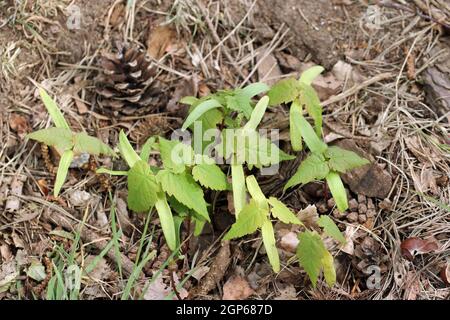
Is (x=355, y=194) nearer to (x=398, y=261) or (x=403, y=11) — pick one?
(x=398, y=261)

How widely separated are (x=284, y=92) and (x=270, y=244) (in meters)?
0.57

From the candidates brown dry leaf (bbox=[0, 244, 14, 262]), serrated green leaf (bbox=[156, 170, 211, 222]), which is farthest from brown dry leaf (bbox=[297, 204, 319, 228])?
brown dry leaf (bbox=[0, 244, 14, 262])

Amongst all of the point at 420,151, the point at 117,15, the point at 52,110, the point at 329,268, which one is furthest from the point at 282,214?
the point at 117,15

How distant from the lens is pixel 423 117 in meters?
2.38

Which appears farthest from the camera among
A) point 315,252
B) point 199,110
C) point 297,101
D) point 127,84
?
point 127,84

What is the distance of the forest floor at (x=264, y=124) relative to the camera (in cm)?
207

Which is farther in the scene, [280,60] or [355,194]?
[280,60]

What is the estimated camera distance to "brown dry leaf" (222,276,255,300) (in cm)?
206

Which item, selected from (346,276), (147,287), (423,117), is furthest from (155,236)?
(423,117)

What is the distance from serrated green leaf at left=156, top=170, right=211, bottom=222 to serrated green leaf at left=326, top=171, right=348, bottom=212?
0.45m

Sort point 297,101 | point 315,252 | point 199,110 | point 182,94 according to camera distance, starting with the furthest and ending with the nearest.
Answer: point 182,94, point 297,101, point 199,110, point 315,252

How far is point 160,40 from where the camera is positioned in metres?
2.51

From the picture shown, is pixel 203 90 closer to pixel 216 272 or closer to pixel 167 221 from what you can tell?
pixel 167 221
